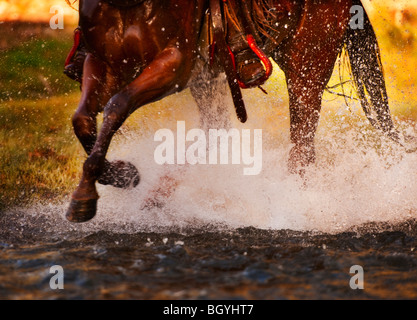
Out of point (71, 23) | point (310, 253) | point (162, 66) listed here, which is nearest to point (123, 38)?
point (162, 66)

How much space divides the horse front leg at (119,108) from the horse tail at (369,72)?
2005 millimetres

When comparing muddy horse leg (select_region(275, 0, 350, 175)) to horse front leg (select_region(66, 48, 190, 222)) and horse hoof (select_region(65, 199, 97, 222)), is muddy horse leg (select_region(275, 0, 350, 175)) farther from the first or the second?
horse hoof (select_region(65, 199, 97, 222))

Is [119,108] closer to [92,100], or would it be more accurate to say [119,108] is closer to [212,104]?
[92,100]

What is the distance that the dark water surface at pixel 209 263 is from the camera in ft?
10.2

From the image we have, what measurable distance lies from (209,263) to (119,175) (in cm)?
125

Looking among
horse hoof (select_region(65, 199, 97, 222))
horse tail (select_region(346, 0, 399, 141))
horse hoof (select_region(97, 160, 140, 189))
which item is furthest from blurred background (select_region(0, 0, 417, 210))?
horse hoof (select_region(65, 199, 97, 222))

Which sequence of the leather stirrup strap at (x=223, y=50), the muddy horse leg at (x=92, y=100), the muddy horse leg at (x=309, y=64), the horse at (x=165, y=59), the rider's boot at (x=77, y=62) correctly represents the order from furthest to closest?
the muddy horse leg at (x=309, y=64), the rider's boot at (x=77, y=62), the leather stirrup strap at (x=223, y=50), the muddy horse leg at (x=92, y=100), the horse at (x=165, y=59)

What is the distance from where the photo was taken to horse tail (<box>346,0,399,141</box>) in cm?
543

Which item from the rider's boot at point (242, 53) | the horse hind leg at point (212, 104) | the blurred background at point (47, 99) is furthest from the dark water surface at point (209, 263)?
the blurred background at point (47, 99)

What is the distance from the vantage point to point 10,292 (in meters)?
3.12

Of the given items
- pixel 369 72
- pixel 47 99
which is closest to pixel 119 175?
pixel 369 72

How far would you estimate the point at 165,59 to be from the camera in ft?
13.4

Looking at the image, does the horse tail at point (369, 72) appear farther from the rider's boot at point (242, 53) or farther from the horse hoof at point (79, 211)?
the horse hoof at point (79, 211)
